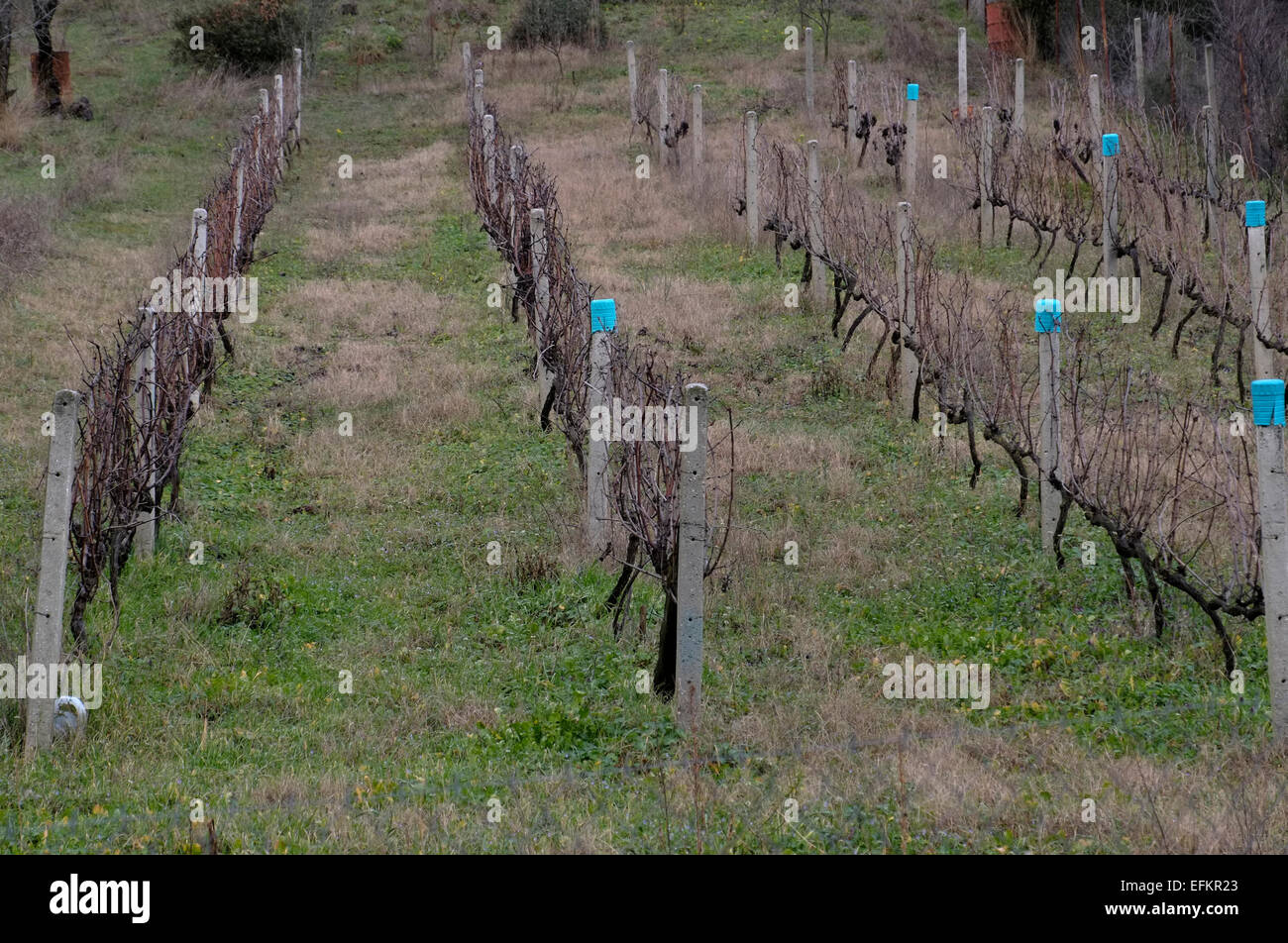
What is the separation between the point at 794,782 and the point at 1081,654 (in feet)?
6.54

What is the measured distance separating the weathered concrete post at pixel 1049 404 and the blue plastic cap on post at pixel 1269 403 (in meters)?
2.50

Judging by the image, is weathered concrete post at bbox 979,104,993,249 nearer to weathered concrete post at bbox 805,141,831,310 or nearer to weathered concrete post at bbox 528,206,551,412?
weathered concrete post at bbox 805,141,831,310

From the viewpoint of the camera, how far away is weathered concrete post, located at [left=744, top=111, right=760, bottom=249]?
15383 mm

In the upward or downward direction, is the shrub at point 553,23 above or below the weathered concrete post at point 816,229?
above

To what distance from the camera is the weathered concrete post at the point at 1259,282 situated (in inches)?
388

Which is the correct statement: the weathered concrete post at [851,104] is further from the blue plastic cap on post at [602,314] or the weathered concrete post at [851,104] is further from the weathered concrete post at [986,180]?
the blue plastic cap on post at [602,314]

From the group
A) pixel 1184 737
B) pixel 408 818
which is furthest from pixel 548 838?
pixel 1184 737

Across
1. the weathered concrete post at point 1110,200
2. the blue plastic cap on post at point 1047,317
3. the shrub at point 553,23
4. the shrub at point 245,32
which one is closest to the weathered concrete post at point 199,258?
the blue plastic cap on post at point 1047,317

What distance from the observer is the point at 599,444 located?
7.67 metres

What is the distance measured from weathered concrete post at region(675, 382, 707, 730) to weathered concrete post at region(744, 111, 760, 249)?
10486mm

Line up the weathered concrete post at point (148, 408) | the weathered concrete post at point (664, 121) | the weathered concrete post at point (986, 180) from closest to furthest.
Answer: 1. the weathered concrete post at point (148, 408)
2. the weathered concrete post at point (986, 180)
3. the weathered concrete post at point (664, 121)

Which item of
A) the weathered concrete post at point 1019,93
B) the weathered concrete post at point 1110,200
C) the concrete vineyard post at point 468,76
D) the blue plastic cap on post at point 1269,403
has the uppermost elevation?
the concrete vineyard post at point 468,76

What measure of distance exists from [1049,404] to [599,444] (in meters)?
2.54

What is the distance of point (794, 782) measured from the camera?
490cm
